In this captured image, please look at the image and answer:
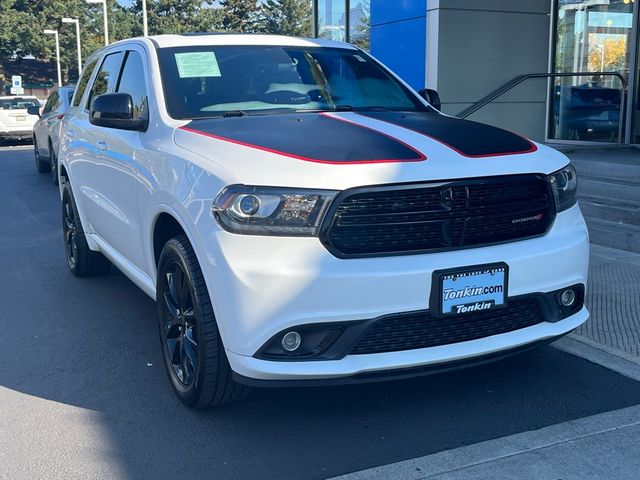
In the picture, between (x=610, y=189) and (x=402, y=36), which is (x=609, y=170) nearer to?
(x=610, y=189)

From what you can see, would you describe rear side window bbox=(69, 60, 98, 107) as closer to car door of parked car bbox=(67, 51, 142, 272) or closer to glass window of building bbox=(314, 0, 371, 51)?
car door of parked car bbox=(67, 51, 142, 272)

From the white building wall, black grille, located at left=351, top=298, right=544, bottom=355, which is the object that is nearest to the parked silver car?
the white building wall

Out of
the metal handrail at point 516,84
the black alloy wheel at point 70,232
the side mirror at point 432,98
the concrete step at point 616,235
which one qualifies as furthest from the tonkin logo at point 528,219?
the metal handrail at point 516,84

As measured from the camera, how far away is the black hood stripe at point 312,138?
3.32 m

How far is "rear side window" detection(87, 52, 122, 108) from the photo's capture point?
17.6ft

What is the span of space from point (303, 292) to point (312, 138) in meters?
0.83

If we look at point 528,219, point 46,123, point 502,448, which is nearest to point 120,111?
point 528,219

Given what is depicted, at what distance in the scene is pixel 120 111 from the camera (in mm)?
4246

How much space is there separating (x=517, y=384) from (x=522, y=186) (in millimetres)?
1089

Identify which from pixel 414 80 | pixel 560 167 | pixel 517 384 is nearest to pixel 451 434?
pixel 517 384

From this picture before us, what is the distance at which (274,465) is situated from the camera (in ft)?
10.5

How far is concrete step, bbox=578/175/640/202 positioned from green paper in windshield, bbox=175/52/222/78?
5041 mm

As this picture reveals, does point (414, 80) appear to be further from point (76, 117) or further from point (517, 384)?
point (517, 384)

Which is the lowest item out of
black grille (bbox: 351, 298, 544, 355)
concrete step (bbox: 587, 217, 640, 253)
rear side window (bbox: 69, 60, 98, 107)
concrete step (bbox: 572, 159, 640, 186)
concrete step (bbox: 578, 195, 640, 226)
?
concrete step (bbox: 587, 217, 640, 253)
